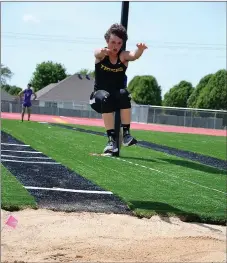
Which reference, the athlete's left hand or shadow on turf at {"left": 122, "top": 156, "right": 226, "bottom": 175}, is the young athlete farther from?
shadow on turf at {"left": 122, "top": 156, "right": 226, "bottom": 175}

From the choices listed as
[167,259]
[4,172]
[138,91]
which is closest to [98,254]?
[167,259]

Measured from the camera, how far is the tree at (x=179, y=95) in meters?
69.9

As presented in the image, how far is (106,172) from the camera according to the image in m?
8.07

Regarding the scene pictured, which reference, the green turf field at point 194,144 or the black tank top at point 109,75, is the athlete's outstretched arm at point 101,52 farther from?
the green turf field at point 194,144

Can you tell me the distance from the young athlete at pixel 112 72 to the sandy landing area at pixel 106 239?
1.31 metres

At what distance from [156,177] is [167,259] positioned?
403cm

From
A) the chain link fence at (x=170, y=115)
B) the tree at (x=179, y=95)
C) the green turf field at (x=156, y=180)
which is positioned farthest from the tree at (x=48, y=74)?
the green turf field at (x=156, y=180)

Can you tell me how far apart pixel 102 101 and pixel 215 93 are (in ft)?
166

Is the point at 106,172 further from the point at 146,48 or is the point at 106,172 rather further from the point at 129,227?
the point at 146,48

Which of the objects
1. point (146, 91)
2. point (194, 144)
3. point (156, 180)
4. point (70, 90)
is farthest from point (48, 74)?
point (156, 180)

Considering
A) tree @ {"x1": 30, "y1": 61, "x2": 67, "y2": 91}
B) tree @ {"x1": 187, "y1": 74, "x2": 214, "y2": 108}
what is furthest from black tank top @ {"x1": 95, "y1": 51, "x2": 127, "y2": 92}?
tree @ {"x1": 30, "y1": 61, "x2": 67, "y2": 91}

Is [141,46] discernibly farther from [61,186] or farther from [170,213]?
[61,186]

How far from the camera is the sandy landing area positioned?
3.91 m

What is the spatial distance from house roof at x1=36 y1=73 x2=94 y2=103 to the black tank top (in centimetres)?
5784
